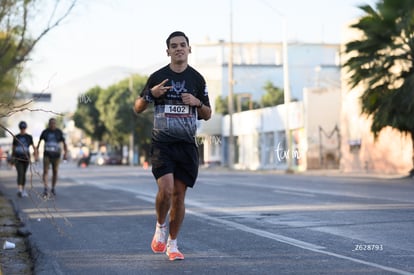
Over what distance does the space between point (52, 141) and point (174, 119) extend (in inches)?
464

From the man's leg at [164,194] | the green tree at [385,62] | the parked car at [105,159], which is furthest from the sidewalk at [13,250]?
the parked car at [105,159]

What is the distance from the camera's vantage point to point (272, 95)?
61750 mm

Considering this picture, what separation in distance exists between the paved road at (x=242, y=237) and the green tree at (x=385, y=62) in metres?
12.0

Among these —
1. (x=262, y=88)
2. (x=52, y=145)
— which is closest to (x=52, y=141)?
(x=52, y=145)

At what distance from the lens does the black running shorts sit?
25.7 feet

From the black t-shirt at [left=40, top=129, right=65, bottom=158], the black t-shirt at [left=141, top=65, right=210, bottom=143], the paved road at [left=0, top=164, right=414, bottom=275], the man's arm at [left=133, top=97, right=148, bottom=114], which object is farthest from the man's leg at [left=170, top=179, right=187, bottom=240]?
the black t-shirt at [left=40, top=129, right=65, bottom=158]

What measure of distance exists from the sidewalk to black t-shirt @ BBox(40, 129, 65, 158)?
438 centimetres

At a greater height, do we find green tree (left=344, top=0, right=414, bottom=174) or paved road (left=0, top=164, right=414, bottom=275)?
green tree (left=344, top=0, right=414, bottom=174)

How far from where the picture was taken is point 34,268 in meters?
7.88

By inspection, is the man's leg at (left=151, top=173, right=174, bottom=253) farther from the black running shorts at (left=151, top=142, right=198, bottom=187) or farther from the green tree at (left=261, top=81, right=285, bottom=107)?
the green tree at (left=261, top=81, right=285, bottom=107)

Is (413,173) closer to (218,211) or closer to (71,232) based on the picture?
(218,211)

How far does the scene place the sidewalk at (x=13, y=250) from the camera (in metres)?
8.07

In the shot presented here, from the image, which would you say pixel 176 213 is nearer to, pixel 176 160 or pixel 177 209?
pixel 177 209

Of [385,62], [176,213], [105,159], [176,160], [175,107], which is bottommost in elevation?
[176,213]
